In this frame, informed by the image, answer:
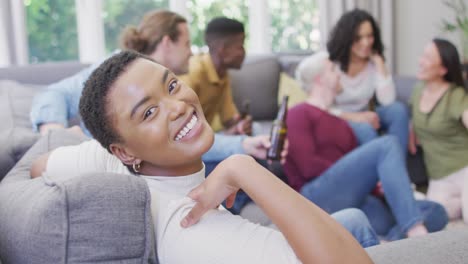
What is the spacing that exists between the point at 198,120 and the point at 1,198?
0.40m

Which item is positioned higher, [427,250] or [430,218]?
[427,250]

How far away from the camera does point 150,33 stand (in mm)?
2324

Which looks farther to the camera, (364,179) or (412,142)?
(412,142)

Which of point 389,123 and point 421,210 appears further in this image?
point 389,123

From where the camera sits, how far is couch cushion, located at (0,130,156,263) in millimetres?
798

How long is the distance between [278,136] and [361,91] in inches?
49.2

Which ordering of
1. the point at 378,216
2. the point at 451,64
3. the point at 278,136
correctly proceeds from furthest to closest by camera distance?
the point at 451,64 < the point at 378,216 < the point at 278,136

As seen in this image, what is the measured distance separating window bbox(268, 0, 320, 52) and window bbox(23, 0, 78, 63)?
167 cm

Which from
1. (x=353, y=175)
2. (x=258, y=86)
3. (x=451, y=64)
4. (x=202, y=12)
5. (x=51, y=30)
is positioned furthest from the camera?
(x=202, y=12)

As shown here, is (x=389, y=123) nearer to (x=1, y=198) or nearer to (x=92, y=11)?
(x=92, y=11)

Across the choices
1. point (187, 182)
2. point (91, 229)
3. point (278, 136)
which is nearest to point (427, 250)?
point (187, 182)

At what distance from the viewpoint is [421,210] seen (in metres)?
2.27

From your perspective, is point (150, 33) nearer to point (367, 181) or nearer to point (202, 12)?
point (367, 181)

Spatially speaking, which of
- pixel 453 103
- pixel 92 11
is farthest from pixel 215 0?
pixel 453 103
